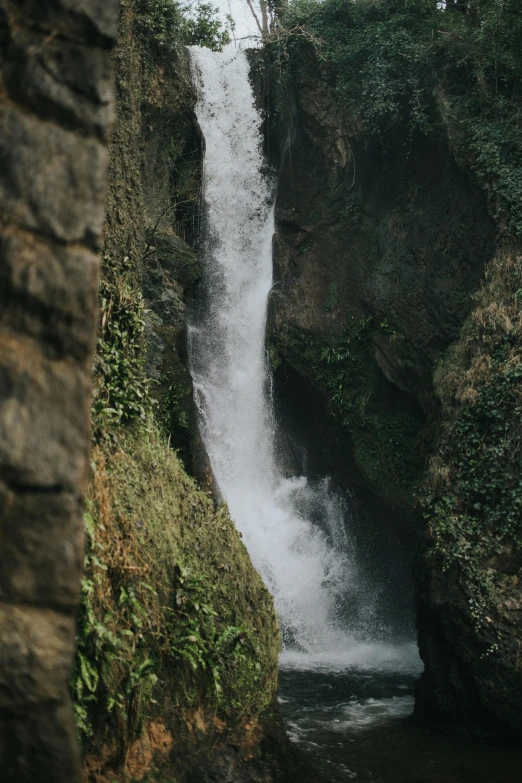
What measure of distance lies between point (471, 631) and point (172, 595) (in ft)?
15.6

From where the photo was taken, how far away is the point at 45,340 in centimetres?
235

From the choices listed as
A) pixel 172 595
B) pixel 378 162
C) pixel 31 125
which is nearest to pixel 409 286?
pixel 378 162

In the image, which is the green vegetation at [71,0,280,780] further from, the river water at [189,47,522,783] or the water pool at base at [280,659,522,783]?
the river water at [189,47,522,783]

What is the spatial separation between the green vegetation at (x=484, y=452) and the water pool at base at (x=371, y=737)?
1.68 meters

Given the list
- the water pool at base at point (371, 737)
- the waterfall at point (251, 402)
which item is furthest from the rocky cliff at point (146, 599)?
the waterfall at point (251, 402)

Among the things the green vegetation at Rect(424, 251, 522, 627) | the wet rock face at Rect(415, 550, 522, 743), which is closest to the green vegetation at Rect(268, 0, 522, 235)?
the green vegetation at Rect(424, 251, 522, 627)

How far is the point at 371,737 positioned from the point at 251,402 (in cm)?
786

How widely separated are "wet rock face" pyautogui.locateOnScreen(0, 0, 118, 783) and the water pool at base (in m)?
6.31

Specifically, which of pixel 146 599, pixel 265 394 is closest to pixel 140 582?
pixel 146 599

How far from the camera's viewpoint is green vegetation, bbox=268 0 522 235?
39.5 ft

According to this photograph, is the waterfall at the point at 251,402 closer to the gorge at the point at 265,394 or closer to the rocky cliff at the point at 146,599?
the gorge at the point at 265,394

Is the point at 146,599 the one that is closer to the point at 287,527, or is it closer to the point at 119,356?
the point at 119,356

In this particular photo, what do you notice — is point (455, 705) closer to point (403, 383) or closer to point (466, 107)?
point (403, 383)

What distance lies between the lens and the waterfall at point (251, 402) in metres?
13.9
